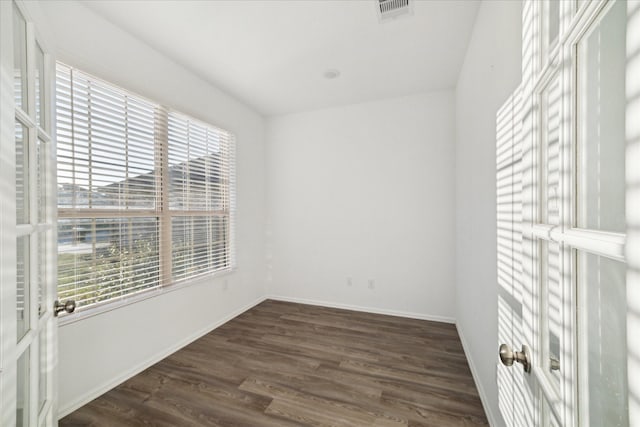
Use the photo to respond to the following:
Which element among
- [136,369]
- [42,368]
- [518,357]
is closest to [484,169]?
[518,357]

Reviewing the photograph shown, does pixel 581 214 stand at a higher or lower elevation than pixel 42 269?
higher

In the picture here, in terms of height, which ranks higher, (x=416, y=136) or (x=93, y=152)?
(x=416, y=136)

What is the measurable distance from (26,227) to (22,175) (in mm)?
187

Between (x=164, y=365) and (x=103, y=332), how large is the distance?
607mm

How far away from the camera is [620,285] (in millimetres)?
379

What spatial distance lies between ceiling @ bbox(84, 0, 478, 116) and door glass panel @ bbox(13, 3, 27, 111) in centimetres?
126

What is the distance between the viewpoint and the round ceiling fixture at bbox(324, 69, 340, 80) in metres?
2.71

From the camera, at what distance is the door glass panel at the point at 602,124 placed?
0.37 metres

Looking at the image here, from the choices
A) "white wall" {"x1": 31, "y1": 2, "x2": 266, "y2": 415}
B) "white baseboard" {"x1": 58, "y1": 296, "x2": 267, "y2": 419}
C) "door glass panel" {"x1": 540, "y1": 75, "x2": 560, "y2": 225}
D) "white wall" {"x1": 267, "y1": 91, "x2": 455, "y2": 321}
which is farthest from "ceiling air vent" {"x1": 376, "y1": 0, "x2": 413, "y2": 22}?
"white baseboard" {"x1": 58, "y1": 296, "x2": 267, "y2": 419}

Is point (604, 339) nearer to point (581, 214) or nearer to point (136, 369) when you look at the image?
point (581, 214)

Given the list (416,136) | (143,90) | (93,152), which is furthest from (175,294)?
(416,136)

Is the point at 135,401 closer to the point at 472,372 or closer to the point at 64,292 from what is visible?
the point at 64,292

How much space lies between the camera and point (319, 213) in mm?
3730

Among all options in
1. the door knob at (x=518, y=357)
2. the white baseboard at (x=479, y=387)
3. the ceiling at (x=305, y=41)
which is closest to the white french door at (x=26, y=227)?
the ceiling at (x=305, y=41)
